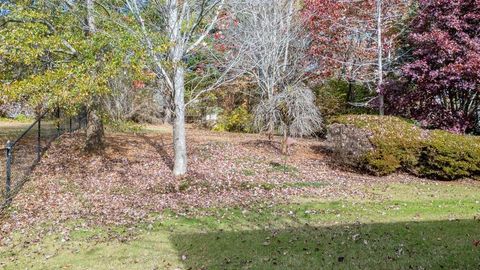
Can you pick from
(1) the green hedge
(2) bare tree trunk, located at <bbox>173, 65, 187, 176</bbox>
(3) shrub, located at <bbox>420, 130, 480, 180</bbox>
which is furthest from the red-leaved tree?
(2) bare tree trunk, located at <bbox>173, 65, 187, 176</bbox>

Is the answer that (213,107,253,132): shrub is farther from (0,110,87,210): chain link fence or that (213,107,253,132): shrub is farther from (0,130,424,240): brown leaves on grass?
(0,110,87,210): chain link fence

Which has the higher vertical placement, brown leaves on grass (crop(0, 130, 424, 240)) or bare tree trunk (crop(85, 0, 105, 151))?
bare tree trunk (crop(85, 0, 105, 151))

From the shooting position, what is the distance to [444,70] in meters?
10.9

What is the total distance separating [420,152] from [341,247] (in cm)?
572

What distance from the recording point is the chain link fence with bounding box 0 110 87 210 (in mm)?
7843

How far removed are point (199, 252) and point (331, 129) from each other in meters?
6.75

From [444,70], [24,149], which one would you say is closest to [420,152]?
[444,70]

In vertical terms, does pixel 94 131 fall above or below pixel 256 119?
below

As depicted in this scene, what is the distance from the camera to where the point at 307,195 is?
27.9 feet

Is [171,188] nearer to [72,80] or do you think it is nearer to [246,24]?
[72,80]

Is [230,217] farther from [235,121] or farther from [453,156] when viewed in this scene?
[235,121]

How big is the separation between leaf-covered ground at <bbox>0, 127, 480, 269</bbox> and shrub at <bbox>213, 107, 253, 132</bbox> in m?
7.05

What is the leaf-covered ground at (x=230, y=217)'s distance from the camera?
5121 millimetres

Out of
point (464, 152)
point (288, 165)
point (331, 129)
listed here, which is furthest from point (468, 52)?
point (288, 165)
